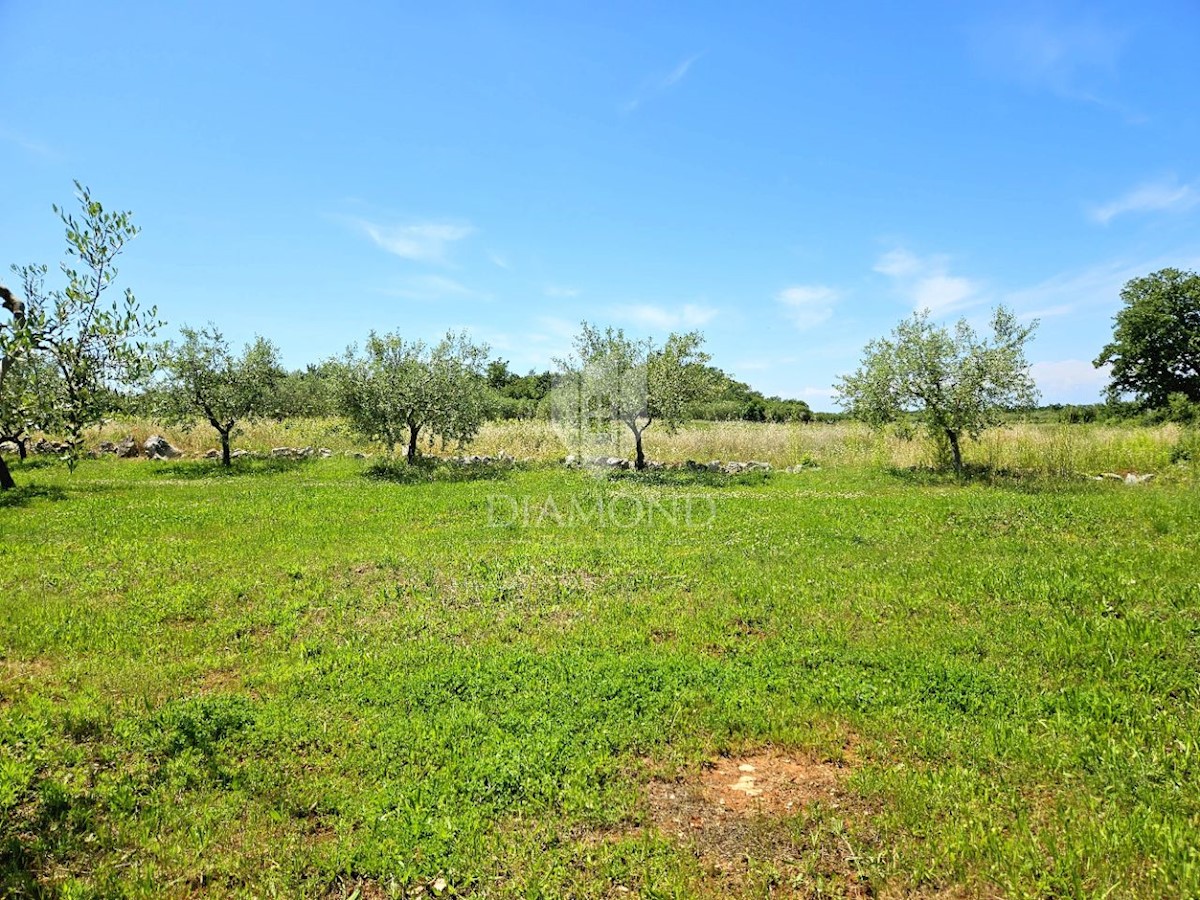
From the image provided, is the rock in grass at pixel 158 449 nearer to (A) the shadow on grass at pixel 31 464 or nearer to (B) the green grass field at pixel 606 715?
(A) the shadow on grass at pixel 31 464

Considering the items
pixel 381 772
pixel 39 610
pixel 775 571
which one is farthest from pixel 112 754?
pixel 775 571

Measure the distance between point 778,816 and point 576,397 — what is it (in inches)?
875

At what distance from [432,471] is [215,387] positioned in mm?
11541

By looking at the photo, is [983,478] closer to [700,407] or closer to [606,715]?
[700,407]

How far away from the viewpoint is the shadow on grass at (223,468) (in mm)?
25953

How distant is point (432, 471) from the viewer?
2603 cm

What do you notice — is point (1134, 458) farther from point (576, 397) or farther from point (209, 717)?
point (209, 717)

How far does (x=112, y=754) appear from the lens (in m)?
5.45

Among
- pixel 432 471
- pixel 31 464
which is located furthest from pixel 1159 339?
pixel 31 464

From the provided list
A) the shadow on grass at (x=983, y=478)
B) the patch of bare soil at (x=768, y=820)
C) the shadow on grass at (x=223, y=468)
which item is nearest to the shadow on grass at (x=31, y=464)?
the shadow on grass at (x=223, y=468)

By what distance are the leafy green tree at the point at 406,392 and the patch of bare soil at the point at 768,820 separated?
21899 mm

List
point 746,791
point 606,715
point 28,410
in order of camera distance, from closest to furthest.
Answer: point 746,791
point 28,410
point 606,715

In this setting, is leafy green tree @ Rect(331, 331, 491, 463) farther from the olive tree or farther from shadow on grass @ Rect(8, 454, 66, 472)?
shadow on grass @ Rect(8, 454, 66, 472)

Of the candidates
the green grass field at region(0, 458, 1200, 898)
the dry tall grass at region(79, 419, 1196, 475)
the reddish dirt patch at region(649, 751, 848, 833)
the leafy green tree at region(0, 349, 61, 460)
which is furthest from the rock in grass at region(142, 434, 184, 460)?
the reddish dirt patch at region(649, 751, 848, 833)
